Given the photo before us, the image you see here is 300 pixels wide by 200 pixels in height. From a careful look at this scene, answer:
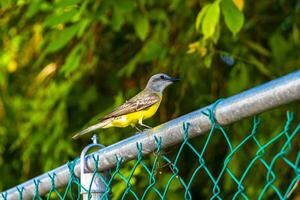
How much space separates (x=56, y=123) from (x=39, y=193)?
376cm

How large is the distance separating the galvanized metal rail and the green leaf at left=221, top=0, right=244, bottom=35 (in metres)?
1.69

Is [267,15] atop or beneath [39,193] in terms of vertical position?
beneath

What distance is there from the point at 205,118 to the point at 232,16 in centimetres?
218

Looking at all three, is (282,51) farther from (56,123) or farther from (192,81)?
(56,123)

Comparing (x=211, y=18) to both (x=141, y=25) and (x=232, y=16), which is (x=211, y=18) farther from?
(x=141, y=25)

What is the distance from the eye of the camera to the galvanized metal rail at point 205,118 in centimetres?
195

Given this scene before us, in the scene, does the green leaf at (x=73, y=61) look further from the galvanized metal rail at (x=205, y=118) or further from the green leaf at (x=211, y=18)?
the galvanized metal rail at (x=205, y=118)

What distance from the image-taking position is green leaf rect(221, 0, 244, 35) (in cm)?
431

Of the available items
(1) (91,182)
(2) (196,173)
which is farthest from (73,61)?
(1) (91,182)

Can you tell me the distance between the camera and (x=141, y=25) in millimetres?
5668

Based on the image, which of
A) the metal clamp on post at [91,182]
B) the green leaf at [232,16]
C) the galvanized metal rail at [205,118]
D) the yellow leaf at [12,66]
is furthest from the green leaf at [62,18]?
the yellow leaf at [12,66]

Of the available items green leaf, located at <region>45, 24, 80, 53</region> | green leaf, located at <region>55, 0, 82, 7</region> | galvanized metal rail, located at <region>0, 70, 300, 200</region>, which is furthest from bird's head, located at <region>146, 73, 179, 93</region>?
galvanized metal rail, located at <region>0, 70, 300, 200</region>

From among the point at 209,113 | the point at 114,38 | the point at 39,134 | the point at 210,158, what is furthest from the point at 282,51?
the point at 209,113

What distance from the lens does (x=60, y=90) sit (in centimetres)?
679
